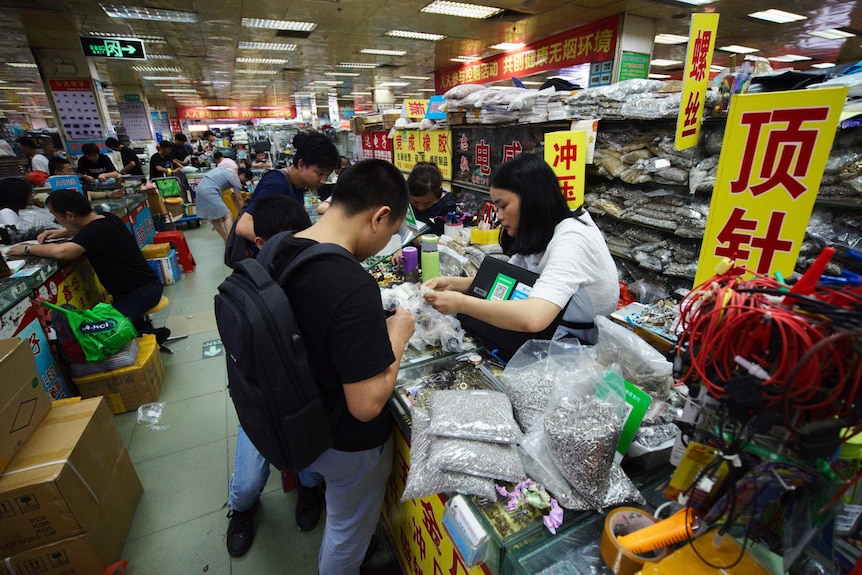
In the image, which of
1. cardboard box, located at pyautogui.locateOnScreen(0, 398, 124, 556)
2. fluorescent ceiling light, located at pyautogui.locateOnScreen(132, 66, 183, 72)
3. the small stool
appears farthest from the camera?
fluorescent ceiling light, located at pyautogui.locateOnScreen(132, 66, 183, 72)

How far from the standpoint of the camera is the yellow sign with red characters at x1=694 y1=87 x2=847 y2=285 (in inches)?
50.8

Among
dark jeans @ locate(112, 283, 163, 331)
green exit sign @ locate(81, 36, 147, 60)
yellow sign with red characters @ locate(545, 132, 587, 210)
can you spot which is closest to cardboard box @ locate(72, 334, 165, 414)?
dark jeans @ locate(112, 283, 163, 331)

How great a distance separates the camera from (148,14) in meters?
6.61

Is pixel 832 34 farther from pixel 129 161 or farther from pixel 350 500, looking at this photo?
pixel 129 161

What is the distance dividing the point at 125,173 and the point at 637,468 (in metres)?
10.6

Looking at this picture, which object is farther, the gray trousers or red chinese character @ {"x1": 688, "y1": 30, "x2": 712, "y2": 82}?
red chinese character @ {"x1": 688, "y1": 30, "x2": 712, "y2": 82}

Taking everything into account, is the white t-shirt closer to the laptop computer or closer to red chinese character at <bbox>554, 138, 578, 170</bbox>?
the laptop computer

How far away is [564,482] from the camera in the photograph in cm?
102

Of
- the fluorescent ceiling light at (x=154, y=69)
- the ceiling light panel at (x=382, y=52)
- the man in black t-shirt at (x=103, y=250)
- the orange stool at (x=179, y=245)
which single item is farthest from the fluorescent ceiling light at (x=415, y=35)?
the fluorescent ceiling light at (x=154, y=69)

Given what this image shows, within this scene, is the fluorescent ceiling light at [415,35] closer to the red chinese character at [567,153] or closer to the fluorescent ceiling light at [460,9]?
the fluorescent ceiling light at [460,9]

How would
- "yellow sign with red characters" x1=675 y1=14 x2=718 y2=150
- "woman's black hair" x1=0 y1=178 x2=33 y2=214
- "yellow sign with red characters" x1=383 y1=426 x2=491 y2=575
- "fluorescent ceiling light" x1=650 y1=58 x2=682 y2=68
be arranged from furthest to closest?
1. "fluorescent ceiling light" x1=650 y1=58 x2=682 y2=68
2. "woman's black hair" x1=0 y1=178 x2=33 y2=214
3. "yellow sign with red characters" x1=675 y1=14 x2=718 y2=150
4. "yellow sign with red characters" x1=383 y1=426 x2=491 y2=575

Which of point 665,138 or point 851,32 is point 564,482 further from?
point 851,32

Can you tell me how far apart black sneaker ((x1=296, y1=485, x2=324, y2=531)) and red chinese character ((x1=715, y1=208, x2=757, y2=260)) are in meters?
2.31

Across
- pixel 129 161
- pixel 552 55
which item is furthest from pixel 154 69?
pixel 552 55
